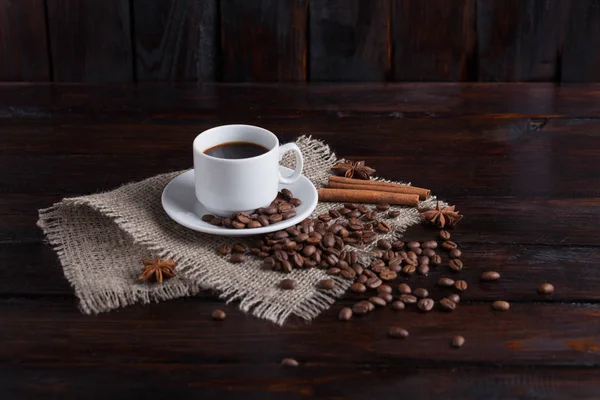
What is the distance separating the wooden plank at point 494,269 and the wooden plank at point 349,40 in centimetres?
97

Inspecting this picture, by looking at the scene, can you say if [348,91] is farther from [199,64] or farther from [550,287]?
[550,287]

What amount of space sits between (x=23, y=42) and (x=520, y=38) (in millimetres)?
1294

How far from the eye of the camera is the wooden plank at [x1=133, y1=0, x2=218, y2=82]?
7.20 feet

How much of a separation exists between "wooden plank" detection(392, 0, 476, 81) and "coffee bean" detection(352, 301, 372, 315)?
121cm

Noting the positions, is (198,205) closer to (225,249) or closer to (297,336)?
(225,249)

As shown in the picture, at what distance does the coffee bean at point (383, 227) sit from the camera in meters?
1.39

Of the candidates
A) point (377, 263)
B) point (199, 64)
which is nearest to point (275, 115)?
point (199, 64)

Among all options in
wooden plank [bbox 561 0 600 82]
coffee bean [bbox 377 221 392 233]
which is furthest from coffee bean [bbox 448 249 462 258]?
wooden plank [bbox 561 0 600 82]

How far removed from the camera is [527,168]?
1.65 m

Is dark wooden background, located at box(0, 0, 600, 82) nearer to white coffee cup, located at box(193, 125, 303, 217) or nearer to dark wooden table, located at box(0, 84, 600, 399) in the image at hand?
dark wooden table, located at box(0, 84, 600, 399)

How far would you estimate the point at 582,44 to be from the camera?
7.45 ft

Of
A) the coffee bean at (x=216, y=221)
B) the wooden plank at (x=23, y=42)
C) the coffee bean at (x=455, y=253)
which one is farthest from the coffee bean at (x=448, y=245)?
the wooden plank at (x=23, y=42)

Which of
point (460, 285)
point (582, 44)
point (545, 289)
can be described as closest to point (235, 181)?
point (460, 285)

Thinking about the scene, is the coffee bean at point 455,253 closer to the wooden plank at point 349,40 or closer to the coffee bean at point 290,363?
the coffee bean at point 290,363
